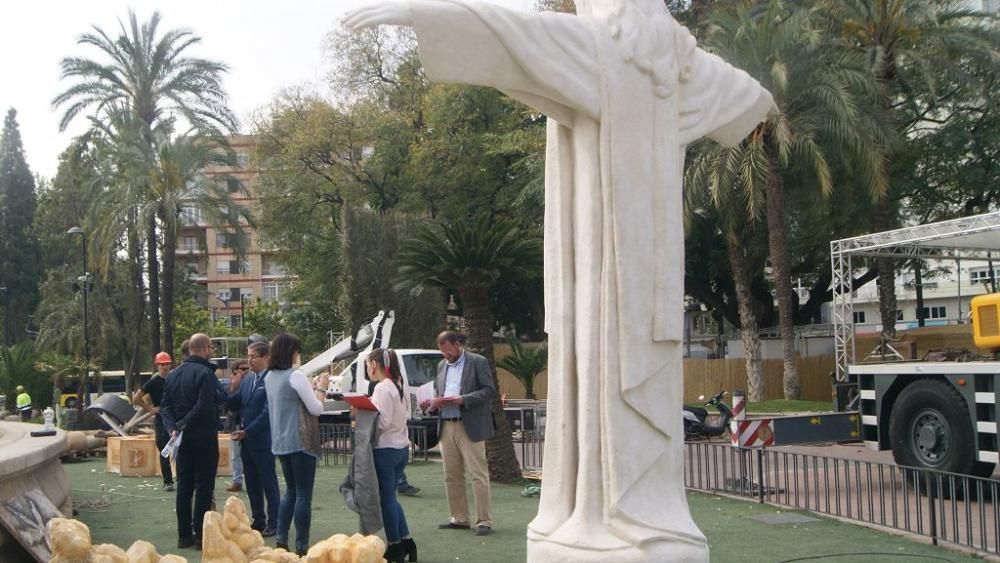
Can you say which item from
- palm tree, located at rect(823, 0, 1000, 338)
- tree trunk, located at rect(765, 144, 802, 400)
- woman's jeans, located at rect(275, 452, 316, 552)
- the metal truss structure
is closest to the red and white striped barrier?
the metal truss structure

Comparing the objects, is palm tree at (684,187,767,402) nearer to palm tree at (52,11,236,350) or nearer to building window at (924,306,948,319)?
palm tree at (52,11,236,350)

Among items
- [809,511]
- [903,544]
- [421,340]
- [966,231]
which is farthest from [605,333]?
[421,340]

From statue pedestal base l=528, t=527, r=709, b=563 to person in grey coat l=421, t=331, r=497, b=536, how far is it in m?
4.26

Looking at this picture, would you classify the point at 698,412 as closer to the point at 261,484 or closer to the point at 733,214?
the point at 733,214

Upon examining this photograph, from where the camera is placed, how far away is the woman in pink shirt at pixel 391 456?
8414 mm

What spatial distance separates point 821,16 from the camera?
2755 centimetres

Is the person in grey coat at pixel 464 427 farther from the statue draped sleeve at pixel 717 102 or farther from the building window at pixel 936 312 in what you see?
the building window at pixel 936 312

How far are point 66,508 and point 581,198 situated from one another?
6.87 metres

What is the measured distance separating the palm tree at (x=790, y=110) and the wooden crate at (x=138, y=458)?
14.8 metres

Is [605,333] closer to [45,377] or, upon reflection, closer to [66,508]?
[66,508]

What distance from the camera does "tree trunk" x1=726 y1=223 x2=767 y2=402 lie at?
29.0m

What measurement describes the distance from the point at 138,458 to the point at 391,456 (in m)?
8.56

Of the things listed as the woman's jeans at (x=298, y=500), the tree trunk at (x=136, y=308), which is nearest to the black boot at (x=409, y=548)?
the woman's jeans at (x=298, y=500)

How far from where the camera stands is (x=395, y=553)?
841 cm
